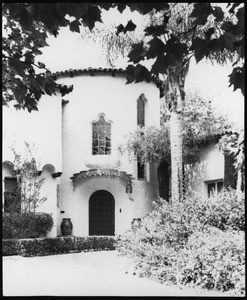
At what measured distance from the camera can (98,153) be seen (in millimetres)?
23391

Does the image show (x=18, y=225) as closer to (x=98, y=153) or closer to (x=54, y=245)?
(x=54, y=245)

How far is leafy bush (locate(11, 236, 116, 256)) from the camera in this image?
52.4ft

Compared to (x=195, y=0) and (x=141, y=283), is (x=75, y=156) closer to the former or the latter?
(x=141, y=283)

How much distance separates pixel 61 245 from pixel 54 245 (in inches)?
15.7

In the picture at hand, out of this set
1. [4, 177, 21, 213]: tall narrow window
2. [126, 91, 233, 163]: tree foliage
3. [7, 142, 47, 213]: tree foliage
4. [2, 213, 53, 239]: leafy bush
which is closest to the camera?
[2, 213, 53, 239]: leafy bush

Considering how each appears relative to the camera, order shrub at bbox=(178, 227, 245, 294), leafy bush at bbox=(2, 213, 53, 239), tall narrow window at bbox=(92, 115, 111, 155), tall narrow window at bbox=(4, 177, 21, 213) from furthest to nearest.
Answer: tall narrow window at bbox=(92, 115, 111, 155), tall narrow window at bbox=(4, 177, 21, 213), leafy bush at bbox=(2, 213, 53, 239), shrub at bbox=(178, 227, 245, 294)

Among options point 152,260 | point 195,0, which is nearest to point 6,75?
point 195,0

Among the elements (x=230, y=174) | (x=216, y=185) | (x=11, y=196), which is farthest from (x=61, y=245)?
(x=216, y=185)

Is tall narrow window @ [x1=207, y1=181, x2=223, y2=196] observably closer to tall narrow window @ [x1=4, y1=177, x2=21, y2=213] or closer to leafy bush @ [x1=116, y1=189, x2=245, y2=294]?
tall narrow window @ [x1=4, y1=177, x2=21, y2=213]

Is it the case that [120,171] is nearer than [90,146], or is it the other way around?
[120,171]

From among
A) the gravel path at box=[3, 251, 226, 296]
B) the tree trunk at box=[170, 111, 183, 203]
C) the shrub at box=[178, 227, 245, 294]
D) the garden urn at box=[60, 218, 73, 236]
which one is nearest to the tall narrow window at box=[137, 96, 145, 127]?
the garden urn at box=[60, 218, 73, 236]

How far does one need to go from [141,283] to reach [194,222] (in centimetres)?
184

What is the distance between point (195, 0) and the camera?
159 inches

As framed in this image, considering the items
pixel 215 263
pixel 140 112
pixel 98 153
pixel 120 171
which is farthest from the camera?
pixel 140 112
